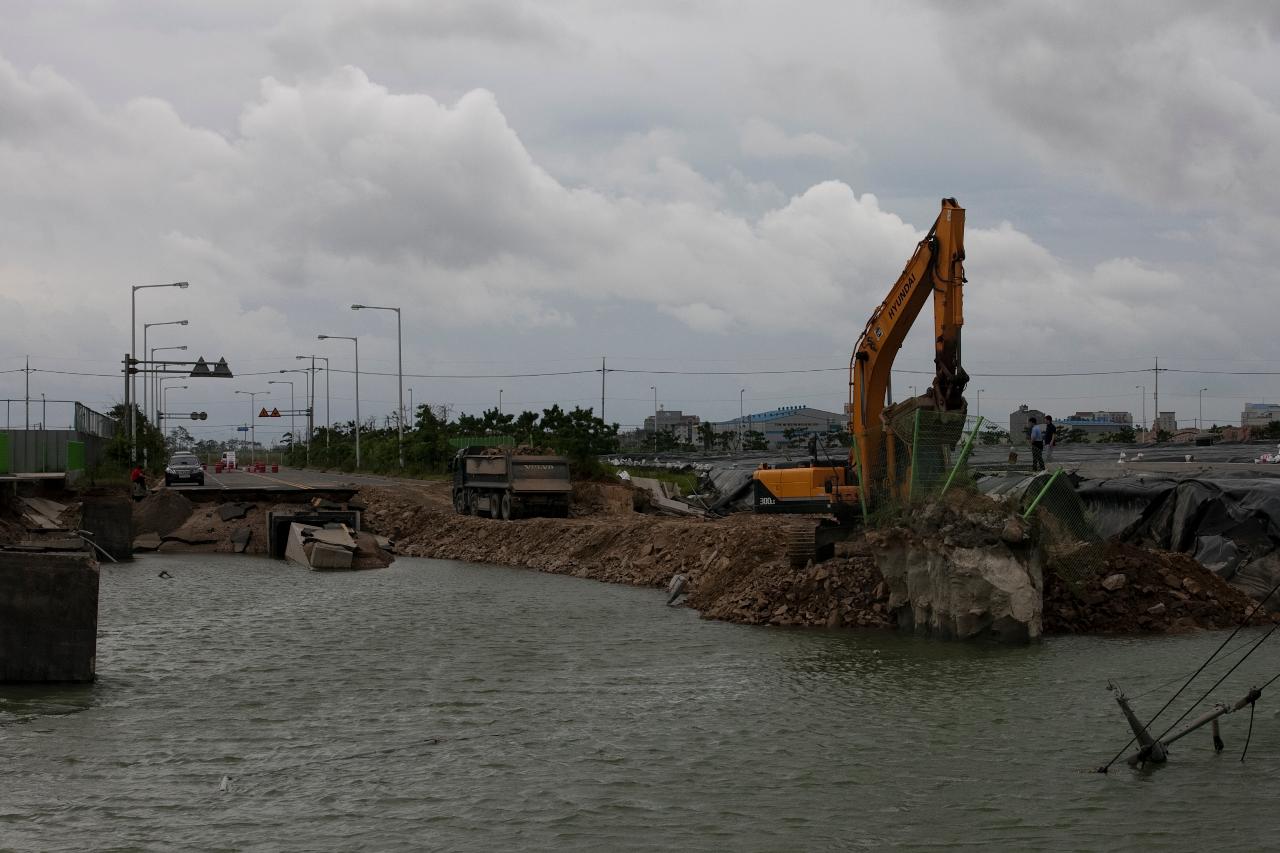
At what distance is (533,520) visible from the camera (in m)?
38.5

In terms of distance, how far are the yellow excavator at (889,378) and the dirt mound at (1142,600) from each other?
3120 mm

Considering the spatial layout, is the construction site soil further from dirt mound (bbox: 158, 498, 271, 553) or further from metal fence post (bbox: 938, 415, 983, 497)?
dirt mound (bbox: 158, 498, 271, 553)

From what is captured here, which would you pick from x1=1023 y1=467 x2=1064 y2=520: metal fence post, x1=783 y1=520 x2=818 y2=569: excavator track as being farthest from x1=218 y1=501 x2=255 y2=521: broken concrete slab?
x1=1023 y1=467 x2=1064 y2=520: metal fence post

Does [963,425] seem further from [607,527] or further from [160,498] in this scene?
[160,498]

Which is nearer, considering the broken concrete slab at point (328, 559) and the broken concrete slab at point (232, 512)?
the broken concrete slab at point (328, 559)

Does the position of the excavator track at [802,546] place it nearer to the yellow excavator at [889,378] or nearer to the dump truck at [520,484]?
the yellow excavator at [889,378]

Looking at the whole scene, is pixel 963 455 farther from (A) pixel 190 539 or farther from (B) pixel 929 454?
(A) pixel 190 539

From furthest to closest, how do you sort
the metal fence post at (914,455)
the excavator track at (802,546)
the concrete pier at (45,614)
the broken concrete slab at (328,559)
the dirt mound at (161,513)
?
the dirt mound at (161,513) → the broken concrete slab at (328,559) → the excavator track at (802,546) → the metal fence post at (914,455) → the concrete pier at (45,614)

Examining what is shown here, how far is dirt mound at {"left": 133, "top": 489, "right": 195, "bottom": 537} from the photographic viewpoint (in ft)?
140

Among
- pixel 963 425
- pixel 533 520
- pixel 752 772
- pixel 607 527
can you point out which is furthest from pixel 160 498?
pixel 752 772

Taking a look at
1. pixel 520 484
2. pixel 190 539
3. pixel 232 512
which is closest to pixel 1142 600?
pixel 520 484

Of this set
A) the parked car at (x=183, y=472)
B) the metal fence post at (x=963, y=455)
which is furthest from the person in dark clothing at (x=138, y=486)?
the metal fence post at (x=963, y=455)

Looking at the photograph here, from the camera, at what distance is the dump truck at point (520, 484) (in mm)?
40031

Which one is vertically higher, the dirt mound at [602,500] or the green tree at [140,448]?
the green tree at [140,448]
